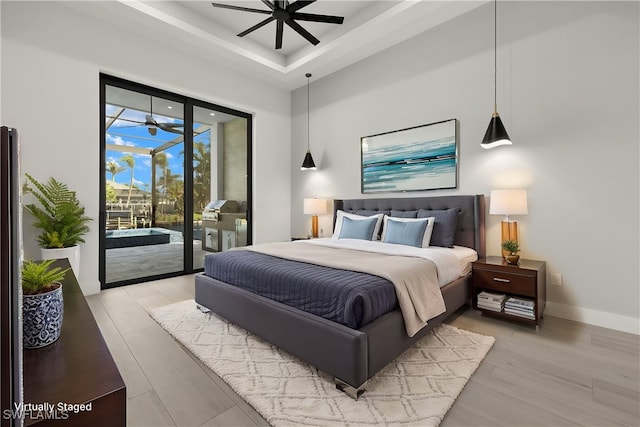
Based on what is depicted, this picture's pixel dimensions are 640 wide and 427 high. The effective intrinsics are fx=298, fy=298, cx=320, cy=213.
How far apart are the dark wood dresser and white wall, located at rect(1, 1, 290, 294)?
3.04 meters

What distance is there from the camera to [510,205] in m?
2.82

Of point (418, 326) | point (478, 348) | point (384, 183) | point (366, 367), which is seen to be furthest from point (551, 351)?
point (384, 183)

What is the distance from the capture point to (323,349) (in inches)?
69.1

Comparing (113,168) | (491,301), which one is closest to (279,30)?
(113,168)

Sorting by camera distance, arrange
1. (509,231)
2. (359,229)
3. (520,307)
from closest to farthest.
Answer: (520,307) → (509,231) → (359,229)

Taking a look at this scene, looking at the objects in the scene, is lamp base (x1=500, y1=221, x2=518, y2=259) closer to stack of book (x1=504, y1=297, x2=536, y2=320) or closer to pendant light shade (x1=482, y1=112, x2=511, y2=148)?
stack of book (x1=504, y1=297, x2=536, y2=320)

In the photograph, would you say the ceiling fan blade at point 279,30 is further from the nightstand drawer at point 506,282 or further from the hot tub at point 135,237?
the nightstand drawer at point 506,282

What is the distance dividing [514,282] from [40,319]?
3130mm

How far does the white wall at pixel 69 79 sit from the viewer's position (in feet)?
10.0

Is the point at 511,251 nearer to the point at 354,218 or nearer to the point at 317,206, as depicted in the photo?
the point at 354,218

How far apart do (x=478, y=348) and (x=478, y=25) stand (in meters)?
3.38

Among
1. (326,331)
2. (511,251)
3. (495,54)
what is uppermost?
(495,54)

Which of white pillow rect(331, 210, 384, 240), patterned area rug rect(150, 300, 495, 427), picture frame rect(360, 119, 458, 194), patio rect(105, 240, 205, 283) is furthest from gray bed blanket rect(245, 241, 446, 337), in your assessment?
patio rect(105, 240, 205, 283)

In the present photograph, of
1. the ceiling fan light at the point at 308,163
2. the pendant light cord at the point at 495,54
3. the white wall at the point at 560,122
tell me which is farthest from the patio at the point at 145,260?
the pendant light cord at the point at 495,54
